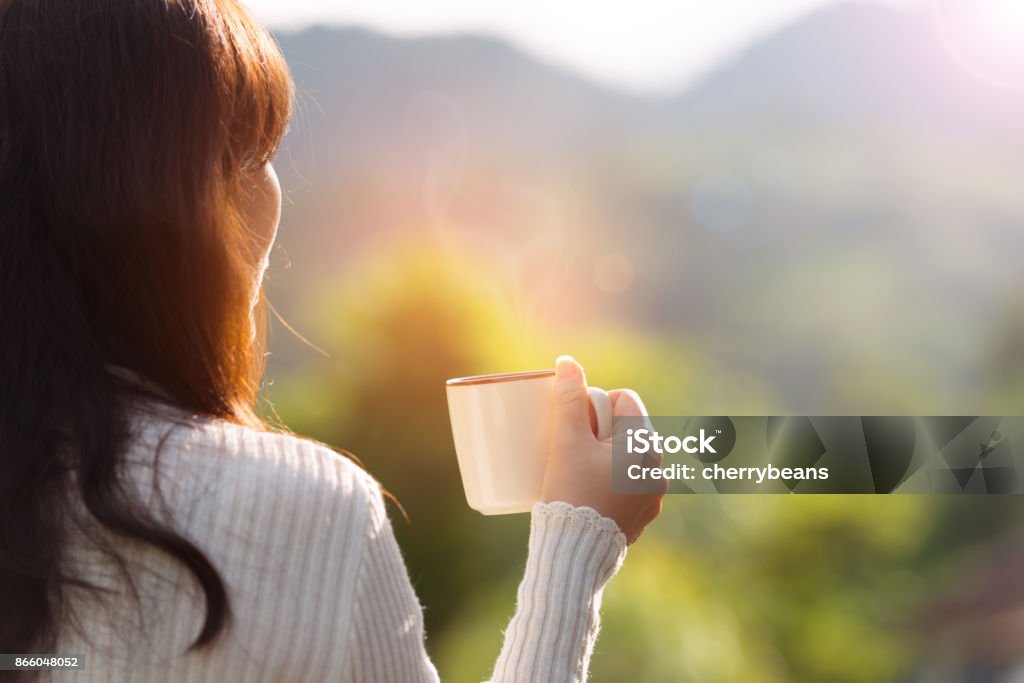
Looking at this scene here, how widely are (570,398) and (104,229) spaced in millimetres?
298

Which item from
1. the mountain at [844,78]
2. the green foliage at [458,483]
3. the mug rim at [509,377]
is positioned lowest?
the mug rim at [509,377]

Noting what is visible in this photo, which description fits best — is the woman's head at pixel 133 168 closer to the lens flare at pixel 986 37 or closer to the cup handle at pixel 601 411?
the cup handle at pixel 601 411

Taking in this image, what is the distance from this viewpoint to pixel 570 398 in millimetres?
577

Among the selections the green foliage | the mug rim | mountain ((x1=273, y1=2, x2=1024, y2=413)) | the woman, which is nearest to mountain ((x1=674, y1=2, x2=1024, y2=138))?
mountain ((x1=273, y1=2, x2=1024, y2=413))

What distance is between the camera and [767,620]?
3639 millimetres

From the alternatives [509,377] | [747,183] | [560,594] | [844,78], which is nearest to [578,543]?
[560,594]

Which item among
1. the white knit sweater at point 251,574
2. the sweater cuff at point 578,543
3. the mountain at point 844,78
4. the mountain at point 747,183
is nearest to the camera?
the white knit sweater at point 251,574

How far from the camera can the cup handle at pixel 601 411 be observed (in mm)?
571

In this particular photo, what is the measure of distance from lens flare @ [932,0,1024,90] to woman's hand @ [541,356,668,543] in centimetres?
882

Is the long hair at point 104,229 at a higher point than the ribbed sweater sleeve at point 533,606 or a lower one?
higher

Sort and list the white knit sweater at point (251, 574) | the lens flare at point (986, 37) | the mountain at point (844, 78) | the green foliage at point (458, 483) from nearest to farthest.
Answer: the white knit sweater at point (251, 574)
the green foliage at point (458, 483)
the lens flare at point (986, 37)
the mountain at point (844, 78)

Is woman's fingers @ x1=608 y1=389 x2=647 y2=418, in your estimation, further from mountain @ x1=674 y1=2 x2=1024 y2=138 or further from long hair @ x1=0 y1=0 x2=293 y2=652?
mountain @ x1=674 y1=2 x2=1024 y2=138

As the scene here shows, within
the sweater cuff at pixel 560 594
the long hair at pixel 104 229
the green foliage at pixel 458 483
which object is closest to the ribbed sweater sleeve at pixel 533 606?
the sweater cuff at pixel 560 594

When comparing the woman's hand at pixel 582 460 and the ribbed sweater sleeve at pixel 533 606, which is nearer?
the ribbed sweater sleeve at pixel 533 606
